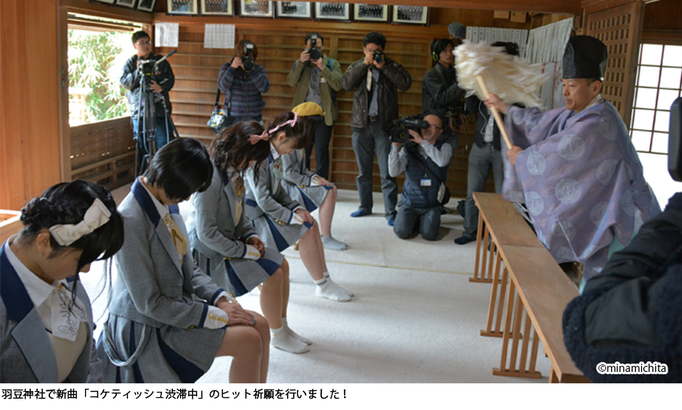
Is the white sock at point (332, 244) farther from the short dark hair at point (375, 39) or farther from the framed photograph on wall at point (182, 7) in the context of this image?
the framed photograph on wall at point (182, 7)

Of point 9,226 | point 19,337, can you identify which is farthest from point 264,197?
point 19,337

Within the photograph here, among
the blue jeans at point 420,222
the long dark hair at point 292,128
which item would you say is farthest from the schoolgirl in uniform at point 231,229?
the blue jeans at point 420,222

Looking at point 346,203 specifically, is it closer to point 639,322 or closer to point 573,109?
point 573,109

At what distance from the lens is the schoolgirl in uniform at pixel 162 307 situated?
61.9 inches

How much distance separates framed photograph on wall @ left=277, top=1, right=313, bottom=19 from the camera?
5.59m

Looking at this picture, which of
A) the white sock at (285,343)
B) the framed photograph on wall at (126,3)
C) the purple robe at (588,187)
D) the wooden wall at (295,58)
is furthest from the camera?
the wooden wall at (295,58)

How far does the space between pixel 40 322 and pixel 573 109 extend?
1.98 metres

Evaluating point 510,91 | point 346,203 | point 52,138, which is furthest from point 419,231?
point 52,138

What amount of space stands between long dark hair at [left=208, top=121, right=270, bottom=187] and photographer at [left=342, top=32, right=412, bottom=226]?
2.55m

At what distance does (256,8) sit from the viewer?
566cm

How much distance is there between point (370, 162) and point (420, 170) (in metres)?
0.71

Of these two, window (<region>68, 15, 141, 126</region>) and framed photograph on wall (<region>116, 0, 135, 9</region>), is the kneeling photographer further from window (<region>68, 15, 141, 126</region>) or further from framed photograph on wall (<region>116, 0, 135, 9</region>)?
window (<region>68, 15, 141, 126</region>)

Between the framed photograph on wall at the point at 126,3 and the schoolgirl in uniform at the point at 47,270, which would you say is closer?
the schoolgirl in uniform at the point at 47,270

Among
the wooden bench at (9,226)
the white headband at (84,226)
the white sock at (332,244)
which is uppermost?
the white headband at (84,226)
